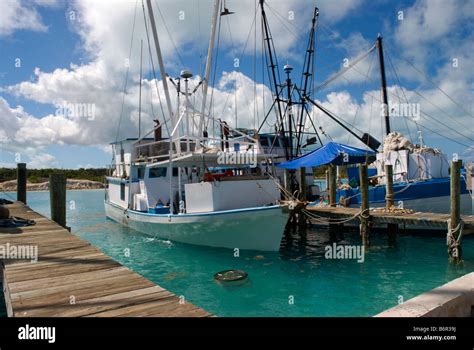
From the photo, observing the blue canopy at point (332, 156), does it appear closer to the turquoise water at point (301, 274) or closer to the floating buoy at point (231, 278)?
the turquoise water at point (301, 274)

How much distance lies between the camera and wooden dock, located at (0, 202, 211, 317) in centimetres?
475

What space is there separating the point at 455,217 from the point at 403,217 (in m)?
2.08

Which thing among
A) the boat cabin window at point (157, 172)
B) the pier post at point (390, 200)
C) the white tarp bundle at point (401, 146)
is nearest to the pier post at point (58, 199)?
the boat cabin window at point (157, 172)

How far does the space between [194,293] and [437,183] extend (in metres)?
16.0

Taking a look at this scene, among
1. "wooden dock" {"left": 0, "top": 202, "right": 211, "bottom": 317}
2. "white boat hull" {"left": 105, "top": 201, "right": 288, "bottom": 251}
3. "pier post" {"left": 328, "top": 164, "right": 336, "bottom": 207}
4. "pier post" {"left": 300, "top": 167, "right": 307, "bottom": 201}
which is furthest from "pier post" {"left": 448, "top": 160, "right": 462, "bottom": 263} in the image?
"wooden dock" {"left": 0, "top": 202, "right": 211, "bottom": 317}

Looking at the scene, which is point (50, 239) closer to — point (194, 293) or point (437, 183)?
point (194, 293)

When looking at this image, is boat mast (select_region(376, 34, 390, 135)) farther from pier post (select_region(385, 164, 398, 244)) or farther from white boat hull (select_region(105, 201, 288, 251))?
white boat hull (select_region(105, 201, 288, 251))

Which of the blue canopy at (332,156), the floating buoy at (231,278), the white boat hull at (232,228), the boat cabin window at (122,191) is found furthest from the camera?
the boat cabin window at (122,191)

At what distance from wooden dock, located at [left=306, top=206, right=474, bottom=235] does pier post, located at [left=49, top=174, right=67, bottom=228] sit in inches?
457

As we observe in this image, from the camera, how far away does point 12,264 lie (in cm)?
704

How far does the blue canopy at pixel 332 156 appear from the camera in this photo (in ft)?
58.7

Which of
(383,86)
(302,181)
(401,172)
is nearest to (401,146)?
(401,172)

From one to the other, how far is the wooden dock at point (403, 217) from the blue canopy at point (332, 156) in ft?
7.91

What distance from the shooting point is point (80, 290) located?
5.55m
